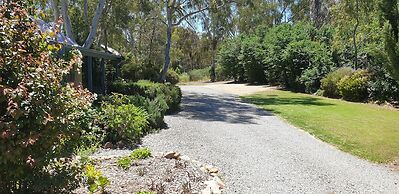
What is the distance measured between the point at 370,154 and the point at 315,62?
657 inches

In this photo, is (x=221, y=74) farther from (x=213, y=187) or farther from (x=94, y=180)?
(x=94, y=180)

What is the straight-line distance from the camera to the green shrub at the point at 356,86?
19.2 meters

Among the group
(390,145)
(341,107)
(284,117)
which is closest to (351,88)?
(341,107)

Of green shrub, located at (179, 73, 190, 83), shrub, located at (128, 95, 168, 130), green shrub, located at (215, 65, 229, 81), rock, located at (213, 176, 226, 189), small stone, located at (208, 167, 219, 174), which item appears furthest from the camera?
green shrub, located at (179, 73, 190, 83)

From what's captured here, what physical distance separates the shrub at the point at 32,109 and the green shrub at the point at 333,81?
1897 cm

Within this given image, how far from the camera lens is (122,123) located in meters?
8.43

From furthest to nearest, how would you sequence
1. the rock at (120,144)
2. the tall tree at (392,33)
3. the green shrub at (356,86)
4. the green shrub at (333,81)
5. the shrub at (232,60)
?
1. the shrub at (232,60)
2. the green shrub at (333,81)
3. the green shrub at (356,86)
4. the rock at (120,144)
5. the tall tree at (392,33)

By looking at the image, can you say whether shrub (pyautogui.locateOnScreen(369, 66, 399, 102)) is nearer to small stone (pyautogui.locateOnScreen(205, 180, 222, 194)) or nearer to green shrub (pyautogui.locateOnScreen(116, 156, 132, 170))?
small stone (pyautogui.locateOnScreen(205, 180, 222, 194))

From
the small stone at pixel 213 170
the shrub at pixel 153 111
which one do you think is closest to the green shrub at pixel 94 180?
the small stone at pixel 213 170

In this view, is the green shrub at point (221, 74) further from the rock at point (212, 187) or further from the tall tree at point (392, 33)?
the rock at point (212, 187)

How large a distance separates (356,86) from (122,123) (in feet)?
47.7

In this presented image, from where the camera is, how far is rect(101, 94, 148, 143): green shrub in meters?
8.34

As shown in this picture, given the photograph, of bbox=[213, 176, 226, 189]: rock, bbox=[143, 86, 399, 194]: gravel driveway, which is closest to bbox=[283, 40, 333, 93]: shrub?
bbox=[143, 86, 399, 194]: gravel driveway

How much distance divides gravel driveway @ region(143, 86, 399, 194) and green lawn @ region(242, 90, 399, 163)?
482 millimetres
